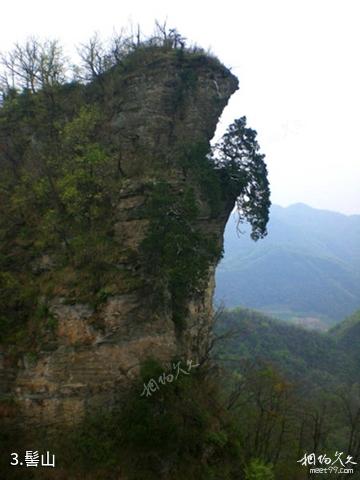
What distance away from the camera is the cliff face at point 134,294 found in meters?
13.6

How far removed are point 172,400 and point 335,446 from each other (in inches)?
1121

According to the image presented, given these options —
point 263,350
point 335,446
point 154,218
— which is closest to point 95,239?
point 154,218

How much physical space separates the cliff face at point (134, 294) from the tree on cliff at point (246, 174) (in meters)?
0.93

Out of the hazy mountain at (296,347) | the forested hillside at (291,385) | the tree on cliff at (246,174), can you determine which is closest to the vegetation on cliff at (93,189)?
the tree on cliff at (246,174)

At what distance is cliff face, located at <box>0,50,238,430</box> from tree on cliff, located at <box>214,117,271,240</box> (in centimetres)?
93

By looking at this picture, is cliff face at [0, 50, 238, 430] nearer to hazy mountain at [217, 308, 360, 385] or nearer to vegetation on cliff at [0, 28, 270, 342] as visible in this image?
vegetation on cliff at [0, 28, 270, 342]

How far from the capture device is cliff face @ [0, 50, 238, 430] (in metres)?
13.6

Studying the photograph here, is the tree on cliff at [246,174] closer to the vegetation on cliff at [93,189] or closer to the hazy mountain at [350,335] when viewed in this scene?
the vegetation on cliff at [93,189]

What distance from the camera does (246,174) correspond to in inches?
709

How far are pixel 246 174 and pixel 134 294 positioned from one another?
7.13 meters

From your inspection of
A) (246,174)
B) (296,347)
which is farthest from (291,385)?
(296,347)

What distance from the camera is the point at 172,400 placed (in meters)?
13.5

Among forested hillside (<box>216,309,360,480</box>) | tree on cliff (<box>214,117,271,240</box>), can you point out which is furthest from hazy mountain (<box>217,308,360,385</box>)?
tree on cliff (<box>214,117,271,240</box>)


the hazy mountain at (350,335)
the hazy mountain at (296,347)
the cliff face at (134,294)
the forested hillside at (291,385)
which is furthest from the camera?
the hazy mountain at (350,335)
